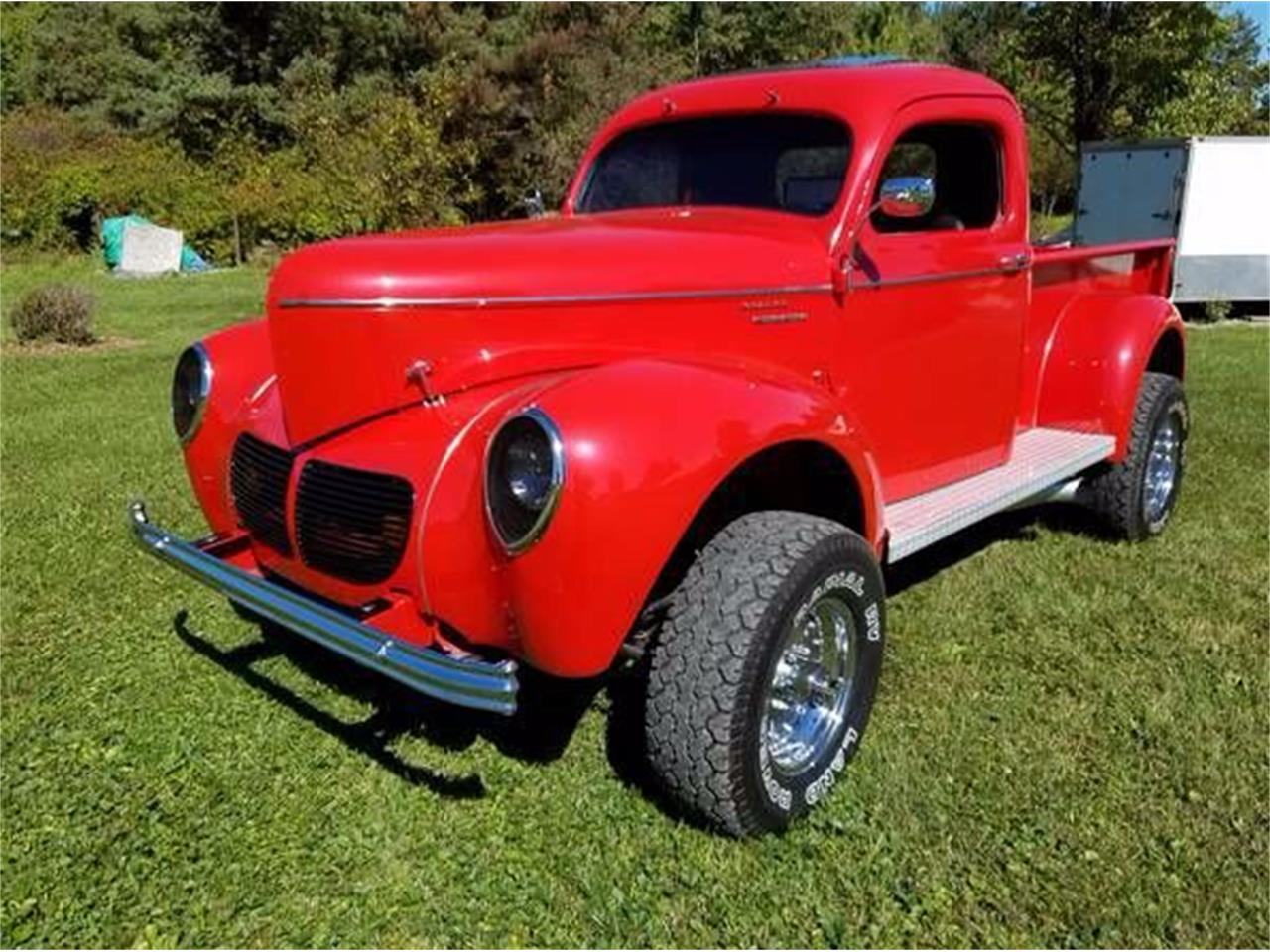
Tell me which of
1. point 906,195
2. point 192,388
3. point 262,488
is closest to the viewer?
point 262,488

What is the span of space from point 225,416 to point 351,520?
919 mm

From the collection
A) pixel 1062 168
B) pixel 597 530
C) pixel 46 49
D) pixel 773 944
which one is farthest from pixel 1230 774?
pixel 46 49

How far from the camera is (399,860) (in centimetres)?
287

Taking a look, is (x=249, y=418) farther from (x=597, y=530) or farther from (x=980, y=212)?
(x=980, y=212)

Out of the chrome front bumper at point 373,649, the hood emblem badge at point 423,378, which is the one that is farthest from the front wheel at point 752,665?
the hood emblem badge at point 423,378

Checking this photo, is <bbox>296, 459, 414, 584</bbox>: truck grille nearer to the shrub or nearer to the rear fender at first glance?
the rear fender

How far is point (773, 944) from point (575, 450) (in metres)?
1.23

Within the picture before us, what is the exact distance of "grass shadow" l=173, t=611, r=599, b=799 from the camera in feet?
11.0

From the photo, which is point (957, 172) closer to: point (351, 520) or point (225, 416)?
point (351, 520)

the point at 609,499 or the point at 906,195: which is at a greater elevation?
the point at 906,195

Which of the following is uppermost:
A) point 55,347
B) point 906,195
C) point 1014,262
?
point 906,195

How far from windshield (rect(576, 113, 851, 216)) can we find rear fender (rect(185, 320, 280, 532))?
1438 millimetres

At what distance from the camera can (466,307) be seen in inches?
116

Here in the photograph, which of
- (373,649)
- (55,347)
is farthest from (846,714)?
(55,347)
